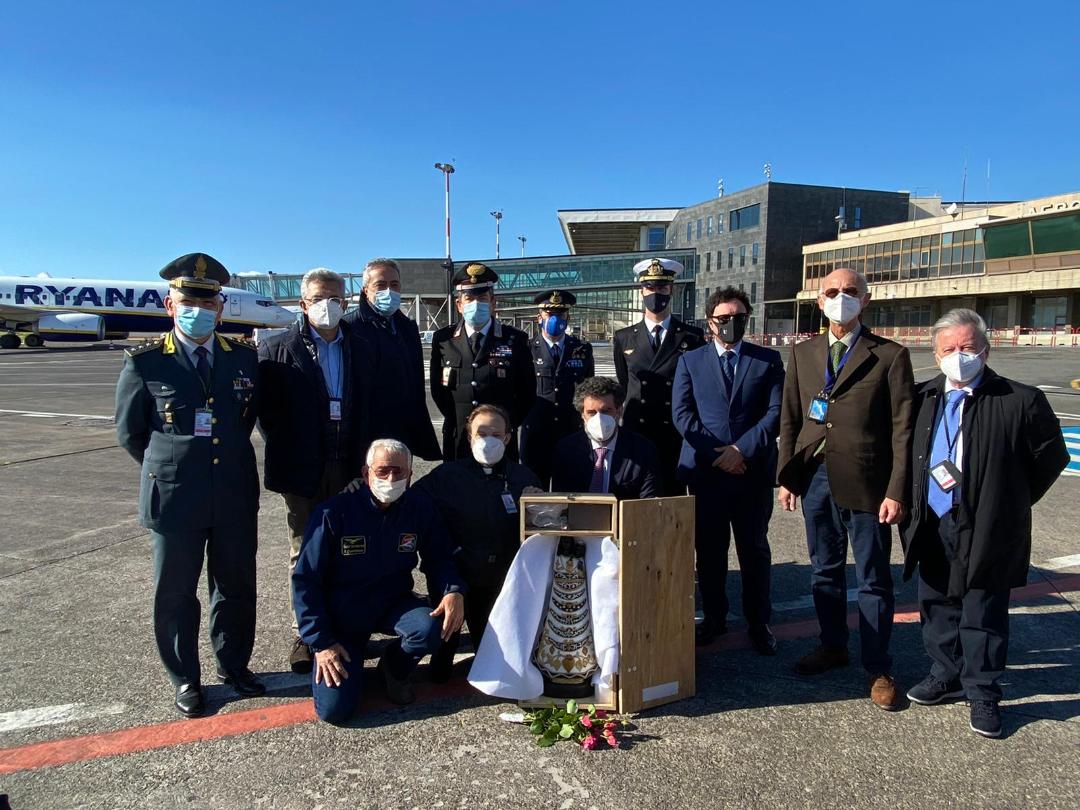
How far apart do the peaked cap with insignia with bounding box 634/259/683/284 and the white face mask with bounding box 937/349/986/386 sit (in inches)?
71.2

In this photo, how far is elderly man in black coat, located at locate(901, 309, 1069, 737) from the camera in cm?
296

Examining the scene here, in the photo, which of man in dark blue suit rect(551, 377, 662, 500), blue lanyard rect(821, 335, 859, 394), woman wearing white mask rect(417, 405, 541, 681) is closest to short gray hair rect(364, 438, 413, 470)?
woman wearing white mask rect(417, 405, 541, 681)

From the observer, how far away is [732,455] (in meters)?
3.71

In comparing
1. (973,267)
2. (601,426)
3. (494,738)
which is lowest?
(494,738)

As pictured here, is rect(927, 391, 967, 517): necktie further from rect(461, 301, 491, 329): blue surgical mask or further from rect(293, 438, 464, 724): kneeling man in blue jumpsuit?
rect(461, 301, 491, 329): blue surgical mask

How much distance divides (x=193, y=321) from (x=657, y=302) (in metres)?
2.79

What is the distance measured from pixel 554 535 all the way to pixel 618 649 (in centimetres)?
58

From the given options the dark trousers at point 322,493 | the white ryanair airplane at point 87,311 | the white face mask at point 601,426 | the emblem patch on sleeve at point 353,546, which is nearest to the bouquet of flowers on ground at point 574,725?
the emblem patch on sleeve at point 353,546

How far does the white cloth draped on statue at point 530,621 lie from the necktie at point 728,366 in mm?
1324

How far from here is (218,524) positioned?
125 inches

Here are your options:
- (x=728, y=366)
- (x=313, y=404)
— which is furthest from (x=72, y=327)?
(x=728, y=366)

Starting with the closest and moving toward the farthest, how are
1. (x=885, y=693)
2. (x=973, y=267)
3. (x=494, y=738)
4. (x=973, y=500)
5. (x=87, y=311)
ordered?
(x=494, y=738) < (x=973, y=500) < (x=885, y=693) < (x=87, y=311) < (x=973, y=267)

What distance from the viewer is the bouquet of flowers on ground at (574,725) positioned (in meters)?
2.84

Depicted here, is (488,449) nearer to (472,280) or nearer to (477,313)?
(477,313)
